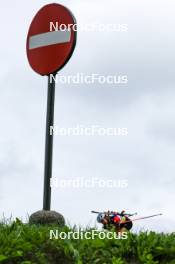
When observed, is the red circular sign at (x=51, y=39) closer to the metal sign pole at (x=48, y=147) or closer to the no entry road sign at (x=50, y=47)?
the no entry road sign at (x=50, y=47)

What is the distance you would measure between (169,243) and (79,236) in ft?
3.19

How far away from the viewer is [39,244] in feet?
18.2

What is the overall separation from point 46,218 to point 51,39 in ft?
10.1

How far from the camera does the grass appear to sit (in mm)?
5312

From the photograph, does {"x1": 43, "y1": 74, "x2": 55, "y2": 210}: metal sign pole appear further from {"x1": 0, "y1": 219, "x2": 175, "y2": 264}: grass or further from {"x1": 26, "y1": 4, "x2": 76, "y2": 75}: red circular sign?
{"x1": 0, "y1": 219, "x2": 175, "y2": 264}: grass

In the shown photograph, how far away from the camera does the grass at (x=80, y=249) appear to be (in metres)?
5.31

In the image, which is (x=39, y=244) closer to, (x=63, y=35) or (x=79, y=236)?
(x=79, y=236)

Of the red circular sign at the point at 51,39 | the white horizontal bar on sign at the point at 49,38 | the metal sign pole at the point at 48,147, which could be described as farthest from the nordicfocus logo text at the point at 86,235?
the white horizontal bar on sign at the point at 49,38

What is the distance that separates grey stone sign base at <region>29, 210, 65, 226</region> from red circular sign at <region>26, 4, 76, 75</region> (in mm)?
2492

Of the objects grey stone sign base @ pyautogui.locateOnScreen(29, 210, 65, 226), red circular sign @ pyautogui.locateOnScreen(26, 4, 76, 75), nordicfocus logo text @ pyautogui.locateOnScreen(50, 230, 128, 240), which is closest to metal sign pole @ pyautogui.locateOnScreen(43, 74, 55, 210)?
red circular sign @ pyautogui.locateOnScreen(26, 4, 76, 75)

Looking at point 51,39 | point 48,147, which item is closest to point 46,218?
point 48,147

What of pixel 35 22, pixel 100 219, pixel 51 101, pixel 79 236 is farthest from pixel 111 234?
pixel 35 22

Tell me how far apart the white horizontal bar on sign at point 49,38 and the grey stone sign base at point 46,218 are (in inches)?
115

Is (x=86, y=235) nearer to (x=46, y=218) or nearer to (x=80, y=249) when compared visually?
(x=80, y=249)
